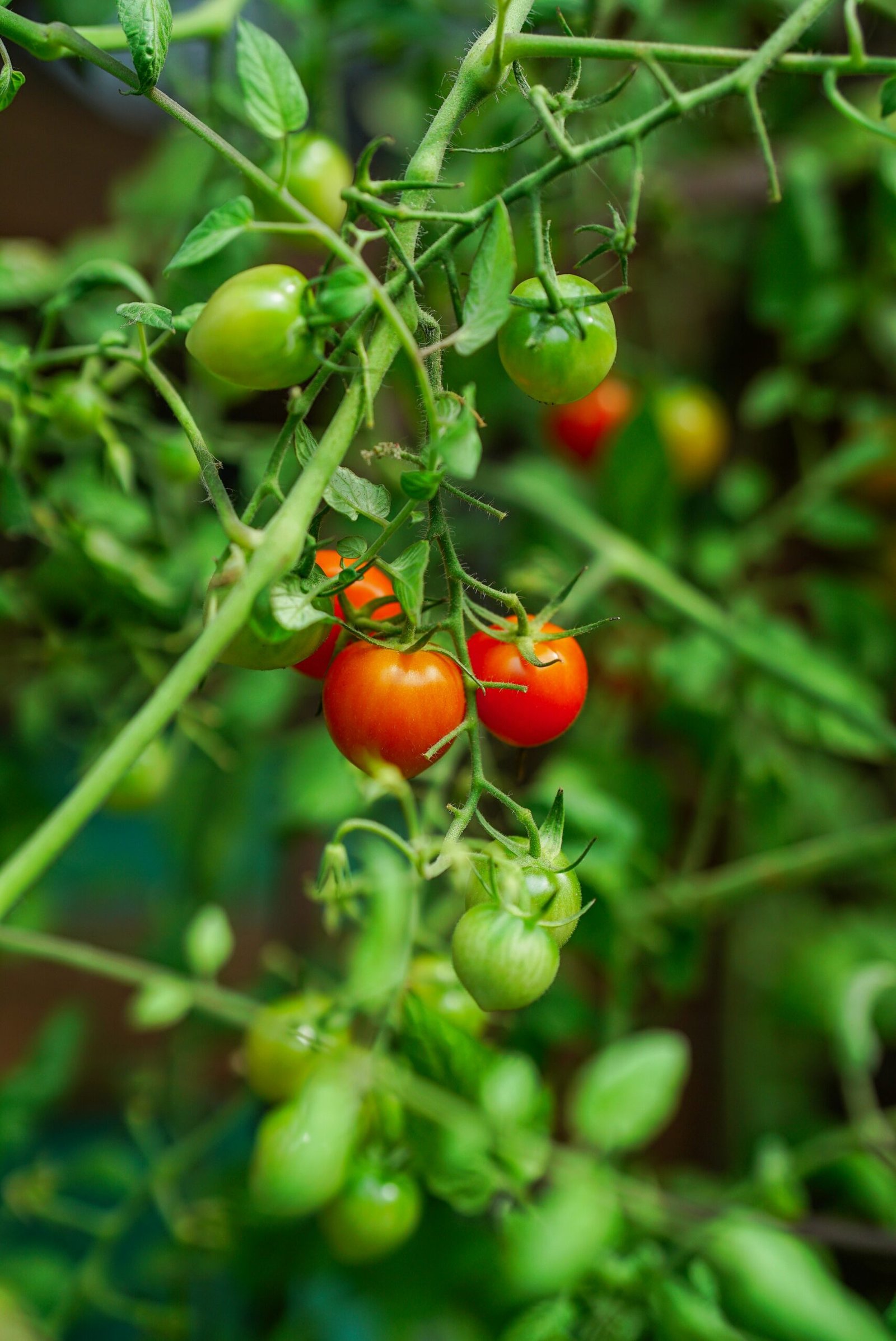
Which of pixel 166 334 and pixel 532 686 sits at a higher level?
pixel 166 334

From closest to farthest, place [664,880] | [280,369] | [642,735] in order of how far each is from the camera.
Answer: [280,369] → [664,880] → [642,735]

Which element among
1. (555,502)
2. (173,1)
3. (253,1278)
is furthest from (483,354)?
(253,1278)

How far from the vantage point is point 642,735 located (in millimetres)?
1074

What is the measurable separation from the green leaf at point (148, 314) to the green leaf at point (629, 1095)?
459 mm

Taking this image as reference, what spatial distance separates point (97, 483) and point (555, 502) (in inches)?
13.7

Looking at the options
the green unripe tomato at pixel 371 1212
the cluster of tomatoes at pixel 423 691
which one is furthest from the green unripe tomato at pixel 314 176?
the green unripe tomato at pixel 371 1212

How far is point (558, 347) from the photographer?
0.27 metres

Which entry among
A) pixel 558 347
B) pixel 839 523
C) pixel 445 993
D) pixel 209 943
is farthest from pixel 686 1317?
pixel 839 523

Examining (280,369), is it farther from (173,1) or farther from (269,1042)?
(173,1)

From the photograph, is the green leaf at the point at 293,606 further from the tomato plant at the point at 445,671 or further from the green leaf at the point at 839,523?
the green leaf at the point at 839,523

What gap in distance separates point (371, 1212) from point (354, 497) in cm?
34

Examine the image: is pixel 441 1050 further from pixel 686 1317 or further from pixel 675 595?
pixel 675 595

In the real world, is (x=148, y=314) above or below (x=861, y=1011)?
above

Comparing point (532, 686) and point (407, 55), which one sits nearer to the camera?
point (532, 686)
